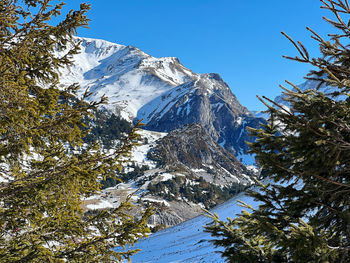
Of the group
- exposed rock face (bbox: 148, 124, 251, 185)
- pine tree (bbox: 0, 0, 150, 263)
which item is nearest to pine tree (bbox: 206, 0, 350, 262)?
pine tree (bbox: 0, 0, 150, 263)

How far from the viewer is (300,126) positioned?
13.7 feet

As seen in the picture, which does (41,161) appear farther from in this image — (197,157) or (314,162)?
(197,157)

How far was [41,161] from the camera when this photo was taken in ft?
20.4

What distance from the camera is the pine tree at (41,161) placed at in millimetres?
5105

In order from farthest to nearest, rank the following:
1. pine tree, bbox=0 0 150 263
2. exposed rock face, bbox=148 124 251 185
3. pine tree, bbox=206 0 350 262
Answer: exposed rock face, bbox=148 124 251 185 < pine tree, bbox=0 0 150 263 < pine tree, bbox=206 0 350 262

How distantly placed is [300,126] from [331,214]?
5.16 feet

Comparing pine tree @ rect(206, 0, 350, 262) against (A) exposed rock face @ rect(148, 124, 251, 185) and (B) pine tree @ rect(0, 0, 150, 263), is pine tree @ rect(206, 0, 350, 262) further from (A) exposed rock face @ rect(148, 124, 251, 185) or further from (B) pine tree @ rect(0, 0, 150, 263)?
(A) exposed rock face @ rect(148, 124, 251, 185)

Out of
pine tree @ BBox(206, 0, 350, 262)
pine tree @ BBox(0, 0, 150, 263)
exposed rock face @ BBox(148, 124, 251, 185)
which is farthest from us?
exposed rock face @ BBox(148, 124, 251, 185)

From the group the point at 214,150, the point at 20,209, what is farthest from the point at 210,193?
the point at 20,209

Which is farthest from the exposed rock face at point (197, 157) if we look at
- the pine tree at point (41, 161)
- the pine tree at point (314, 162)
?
the pine tree at point (314, 162)

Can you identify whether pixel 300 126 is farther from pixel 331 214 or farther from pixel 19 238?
pixel 19 238

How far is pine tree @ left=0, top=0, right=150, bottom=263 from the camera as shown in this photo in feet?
16.8

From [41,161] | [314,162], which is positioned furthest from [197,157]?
[314,162]

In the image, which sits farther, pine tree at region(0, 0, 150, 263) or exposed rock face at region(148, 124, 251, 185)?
exposed rock face at region(148, 124, 251, 185)
